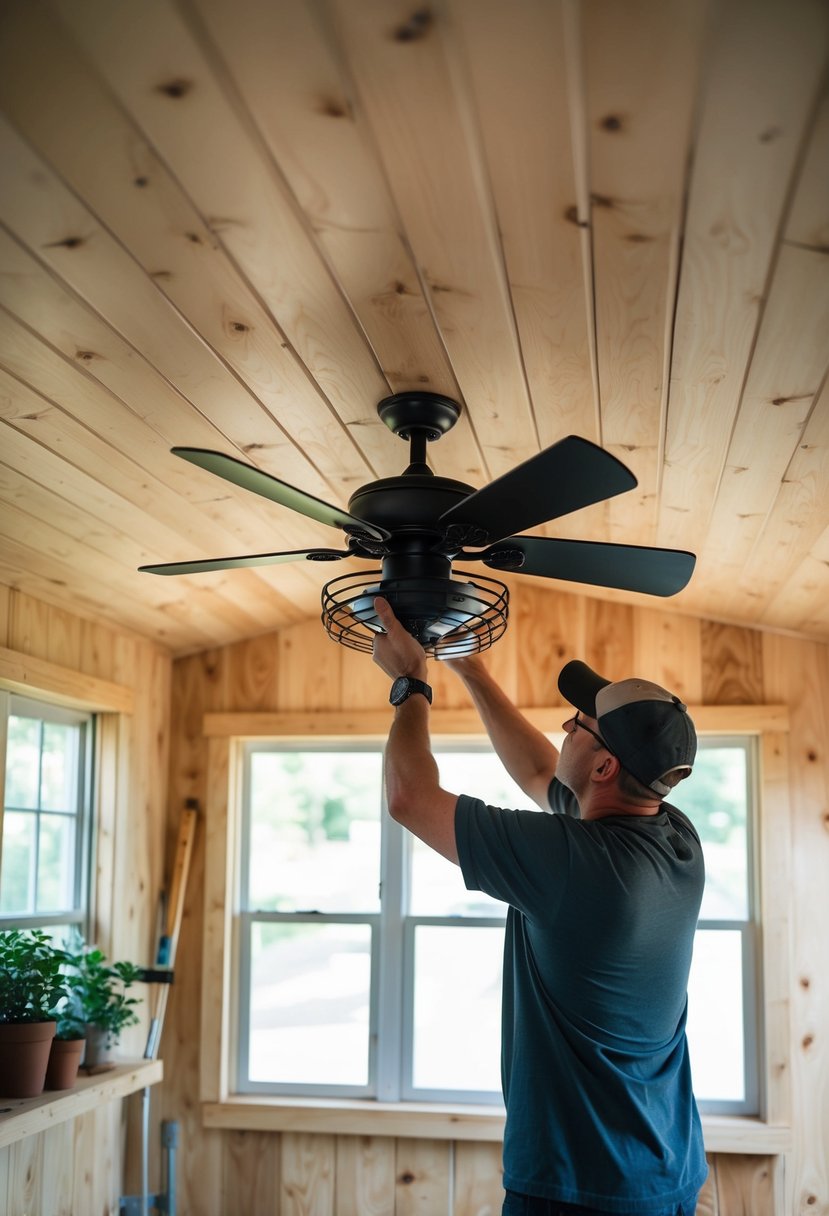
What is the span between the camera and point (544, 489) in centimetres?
185

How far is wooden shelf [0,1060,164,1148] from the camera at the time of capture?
10.1 feet

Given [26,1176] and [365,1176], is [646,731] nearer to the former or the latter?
[26,1176]

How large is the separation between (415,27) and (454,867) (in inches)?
144

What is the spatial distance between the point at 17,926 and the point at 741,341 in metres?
2.89

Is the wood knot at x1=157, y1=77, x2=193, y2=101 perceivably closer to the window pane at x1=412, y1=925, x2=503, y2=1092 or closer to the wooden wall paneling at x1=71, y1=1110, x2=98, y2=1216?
the wooden wall paneling at x1=71, y1=1110, x2=98, y2=1216

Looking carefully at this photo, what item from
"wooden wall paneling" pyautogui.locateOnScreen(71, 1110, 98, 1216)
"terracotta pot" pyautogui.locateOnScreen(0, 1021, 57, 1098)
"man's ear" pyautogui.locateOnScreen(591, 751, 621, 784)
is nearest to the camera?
"man's ear" pyautogui.locateOnScreen(591, 751, 621, 784)

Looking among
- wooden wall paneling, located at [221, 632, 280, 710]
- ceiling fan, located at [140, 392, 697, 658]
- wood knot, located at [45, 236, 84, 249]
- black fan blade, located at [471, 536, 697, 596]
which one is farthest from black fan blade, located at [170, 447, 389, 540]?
wooden wall paneling, located at [221, 632, 280, 710]

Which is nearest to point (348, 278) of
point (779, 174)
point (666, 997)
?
point (779, 174)

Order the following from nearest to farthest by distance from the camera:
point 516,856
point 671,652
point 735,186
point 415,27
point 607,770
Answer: point 415,27
point 735,186
point 516,856
point 607,770
point 671,652

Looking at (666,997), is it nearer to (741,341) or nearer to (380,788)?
(741,341)

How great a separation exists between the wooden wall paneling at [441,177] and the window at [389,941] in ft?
8.22

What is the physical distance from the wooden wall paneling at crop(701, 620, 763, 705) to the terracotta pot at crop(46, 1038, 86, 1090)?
2484mm

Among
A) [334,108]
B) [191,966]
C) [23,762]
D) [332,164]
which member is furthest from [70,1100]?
[334,108]

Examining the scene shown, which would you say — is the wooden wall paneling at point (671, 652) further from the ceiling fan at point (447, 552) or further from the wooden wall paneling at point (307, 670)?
the ceiling fan at point (447, 552)
